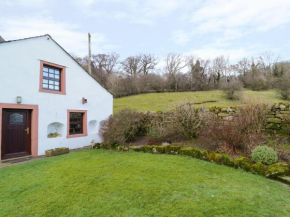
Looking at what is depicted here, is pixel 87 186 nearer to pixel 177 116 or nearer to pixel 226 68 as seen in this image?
pixel 177 116

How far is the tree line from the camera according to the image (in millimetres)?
26953

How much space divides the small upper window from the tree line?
1588 centimetres

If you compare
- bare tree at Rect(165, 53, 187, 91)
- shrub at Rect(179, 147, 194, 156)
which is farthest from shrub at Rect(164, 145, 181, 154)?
bare tree at Rect(165, 53, 187, 91)

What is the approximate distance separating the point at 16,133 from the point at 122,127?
4.65 meters

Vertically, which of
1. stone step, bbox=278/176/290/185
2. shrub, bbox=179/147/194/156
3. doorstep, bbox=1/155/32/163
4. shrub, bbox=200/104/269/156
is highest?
shrub, bbox=200/104/269/156

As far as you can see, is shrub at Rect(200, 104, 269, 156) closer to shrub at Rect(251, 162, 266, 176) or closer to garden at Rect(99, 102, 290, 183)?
garden at Rect(99, 102, 290, 183)

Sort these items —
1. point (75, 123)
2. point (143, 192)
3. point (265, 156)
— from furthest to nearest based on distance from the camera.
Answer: point (75, 123) < point (265, 156) < point (143, 192)

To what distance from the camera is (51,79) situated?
8.72m

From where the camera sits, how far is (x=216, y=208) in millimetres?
2719

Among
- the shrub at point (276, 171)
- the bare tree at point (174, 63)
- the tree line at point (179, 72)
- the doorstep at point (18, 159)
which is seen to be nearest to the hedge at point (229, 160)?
the shrub at point (276, 171)

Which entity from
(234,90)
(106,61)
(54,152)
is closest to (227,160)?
(54,152)

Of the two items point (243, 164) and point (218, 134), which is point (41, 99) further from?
point (243, 164)

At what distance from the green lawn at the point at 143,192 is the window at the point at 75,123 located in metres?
4.66

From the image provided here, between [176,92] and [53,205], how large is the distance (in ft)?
82.5
